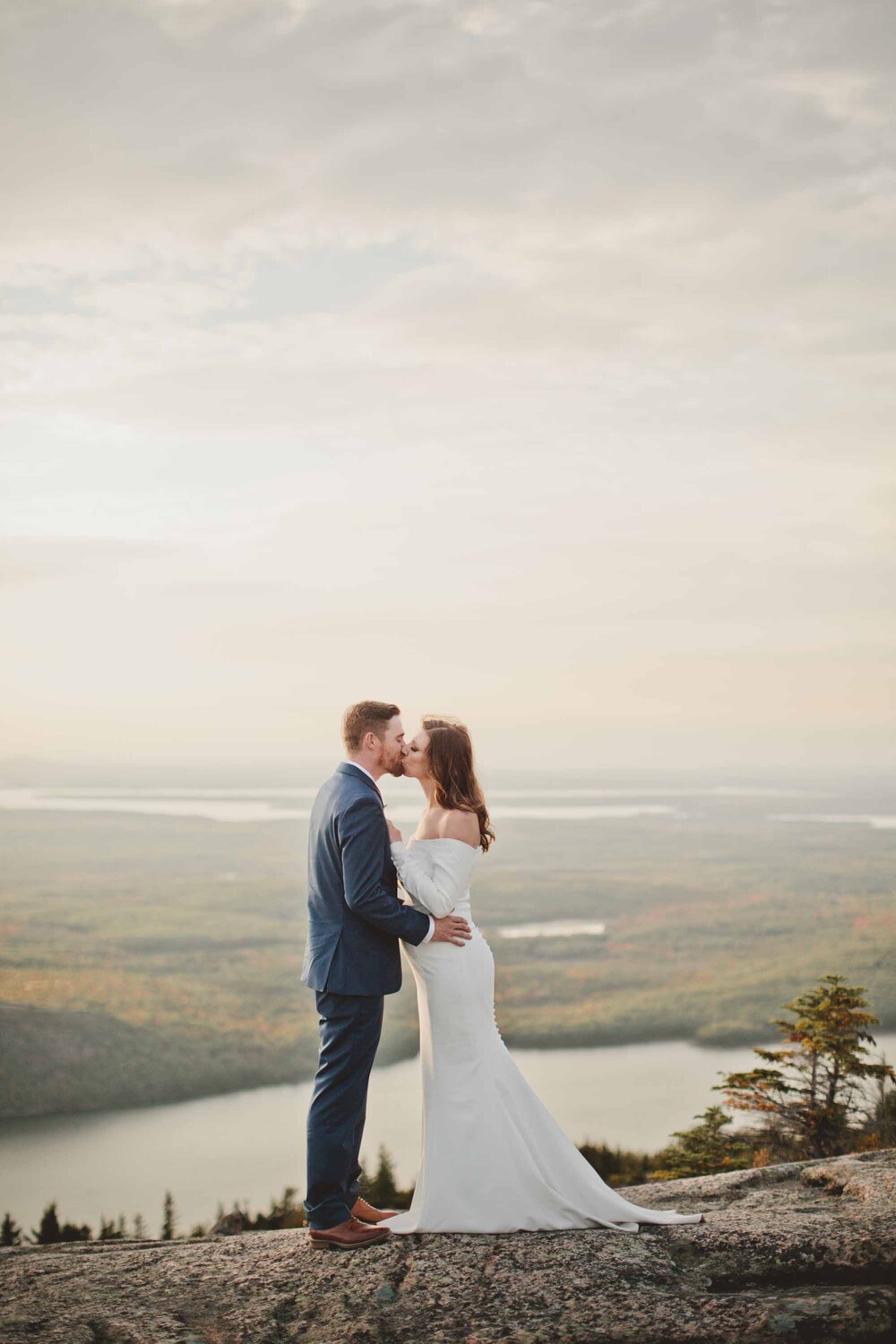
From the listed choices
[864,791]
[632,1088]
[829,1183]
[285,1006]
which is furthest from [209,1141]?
[864,791]

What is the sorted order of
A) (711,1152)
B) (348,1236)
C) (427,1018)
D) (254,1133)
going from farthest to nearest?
(254,1133), (711,1152), (427,1018), (348,1236)

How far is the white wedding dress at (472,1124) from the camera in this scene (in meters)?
5.78

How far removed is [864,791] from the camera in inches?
6038

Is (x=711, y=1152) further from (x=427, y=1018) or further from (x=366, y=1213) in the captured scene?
(x=427, y=1018)

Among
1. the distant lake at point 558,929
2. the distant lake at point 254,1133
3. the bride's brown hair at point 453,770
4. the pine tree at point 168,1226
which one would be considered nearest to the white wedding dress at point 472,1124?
the bride's brown hair at point 453,770

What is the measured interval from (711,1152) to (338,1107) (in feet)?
28.9

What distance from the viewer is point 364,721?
611 cm

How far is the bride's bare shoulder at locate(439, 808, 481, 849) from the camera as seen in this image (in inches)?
240

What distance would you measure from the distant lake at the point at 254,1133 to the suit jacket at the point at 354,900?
17013 millimetres

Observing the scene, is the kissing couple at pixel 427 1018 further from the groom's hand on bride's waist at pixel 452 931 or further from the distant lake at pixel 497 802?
the distant lake at pixel 497 802

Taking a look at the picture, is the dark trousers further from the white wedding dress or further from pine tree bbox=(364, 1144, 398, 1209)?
pine tree bbox=(364, 1144, 398, 1209)

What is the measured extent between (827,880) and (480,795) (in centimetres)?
7354

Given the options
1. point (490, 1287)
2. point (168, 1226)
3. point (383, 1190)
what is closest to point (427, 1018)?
point (490, 1287)

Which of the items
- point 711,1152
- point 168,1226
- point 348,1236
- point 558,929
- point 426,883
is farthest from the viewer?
point 558,929
